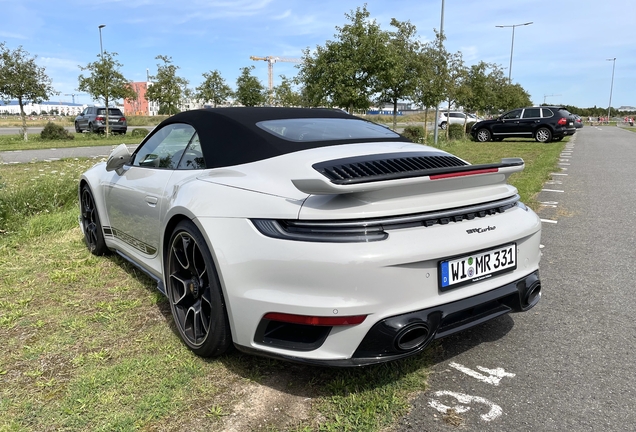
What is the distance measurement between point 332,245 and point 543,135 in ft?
70.5

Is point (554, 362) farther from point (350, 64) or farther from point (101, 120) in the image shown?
point (101, 120)

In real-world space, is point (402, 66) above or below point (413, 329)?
above

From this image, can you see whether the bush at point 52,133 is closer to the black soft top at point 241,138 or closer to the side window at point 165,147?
the side window at point 165,147

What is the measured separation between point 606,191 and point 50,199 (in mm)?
8377

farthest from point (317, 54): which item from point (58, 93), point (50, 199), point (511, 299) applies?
point (511, 299)

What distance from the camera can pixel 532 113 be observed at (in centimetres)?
2097

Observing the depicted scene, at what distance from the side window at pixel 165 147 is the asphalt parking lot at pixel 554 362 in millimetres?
2040

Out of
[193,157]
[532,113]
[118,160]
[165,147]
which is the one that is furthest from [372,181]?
[532,113]

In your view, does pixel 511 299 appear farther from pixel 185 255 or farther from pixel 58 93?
pixel 58 93

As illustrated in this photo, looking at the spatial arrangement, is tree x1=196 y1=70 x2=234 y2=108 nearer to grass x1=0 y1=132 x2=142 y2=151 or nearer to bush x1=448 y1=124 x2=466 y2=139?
grass x1=0 y1=132 x2=142 y2=151

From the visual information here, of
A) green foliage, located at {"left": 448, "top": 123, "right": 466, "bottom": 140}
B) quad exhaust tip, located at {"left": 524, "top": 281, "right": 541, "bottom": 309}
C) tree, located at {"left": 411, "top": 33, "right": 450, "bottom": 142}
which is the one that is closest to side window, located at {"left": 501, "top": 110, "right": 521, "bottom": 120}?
green foliage, located at {"left": 448, "top": 123, "right": 466, "bottom": 140}

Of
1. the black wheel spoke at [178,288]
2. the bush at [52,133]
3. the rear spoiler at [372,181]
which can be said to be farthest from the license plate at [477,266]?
the bush at [52,133]

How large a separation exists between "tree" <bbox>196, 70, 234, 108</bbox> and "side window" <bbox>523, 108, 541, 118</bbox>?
709 inches

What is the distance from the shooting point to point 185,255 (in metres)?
2.61
